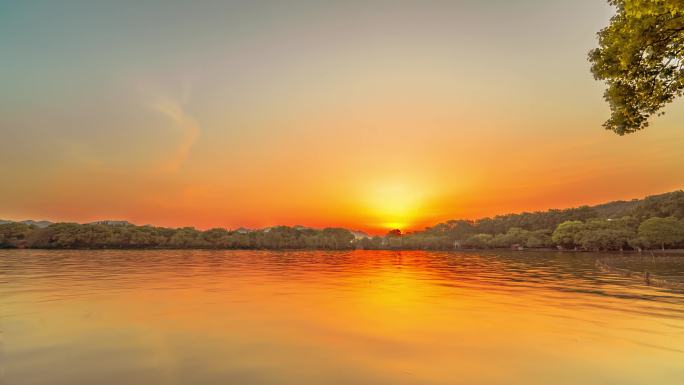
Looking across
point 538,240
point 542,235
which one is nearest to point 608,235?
point 538,240

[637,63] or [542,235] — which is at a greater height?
[637,63]

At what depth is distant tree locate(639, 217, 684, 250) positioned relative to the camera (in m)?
106

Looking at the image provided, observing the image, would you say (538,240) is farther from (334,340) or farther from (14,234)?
(14,234)

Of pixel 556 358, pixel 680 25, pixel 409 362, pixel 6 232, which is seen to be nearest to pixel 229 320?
pixel 409 362

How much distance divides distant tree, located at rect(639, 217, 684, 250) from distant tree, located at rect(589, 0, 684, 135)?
11873cm

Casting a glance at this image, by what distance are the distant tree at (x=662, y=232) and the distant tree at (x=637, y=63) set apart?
390 feet

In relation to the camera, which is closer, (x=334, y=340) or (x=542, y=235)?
(x=334, y=340)

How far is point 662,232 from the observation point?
107 metres

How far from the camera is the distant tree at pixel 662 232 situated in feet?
348

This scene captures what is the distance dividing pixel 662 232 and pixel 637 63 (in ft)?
403

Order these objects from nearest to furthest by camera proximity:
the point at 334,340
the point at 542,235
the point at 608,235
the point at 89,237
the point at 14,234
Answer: the point at 334,340 → the point at 608,235 → the point at 14,234 → the point at 89,237 → the point at 542,235

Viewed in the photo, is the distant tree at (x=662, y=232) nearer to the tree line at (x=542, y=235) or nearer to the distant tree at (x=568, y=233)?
the tree line at (x=542, y=235)

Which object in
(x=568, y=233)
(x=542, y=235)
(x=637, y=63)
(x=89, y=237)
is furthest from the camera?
(x=542, y=235)

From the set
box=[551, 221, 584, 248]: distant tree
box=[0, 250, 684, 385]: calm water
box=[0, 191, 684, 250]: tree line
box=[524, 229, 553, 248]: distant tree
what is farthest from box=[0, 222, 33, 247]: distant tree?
box=[524, 229, 553, 248]: distant tree
